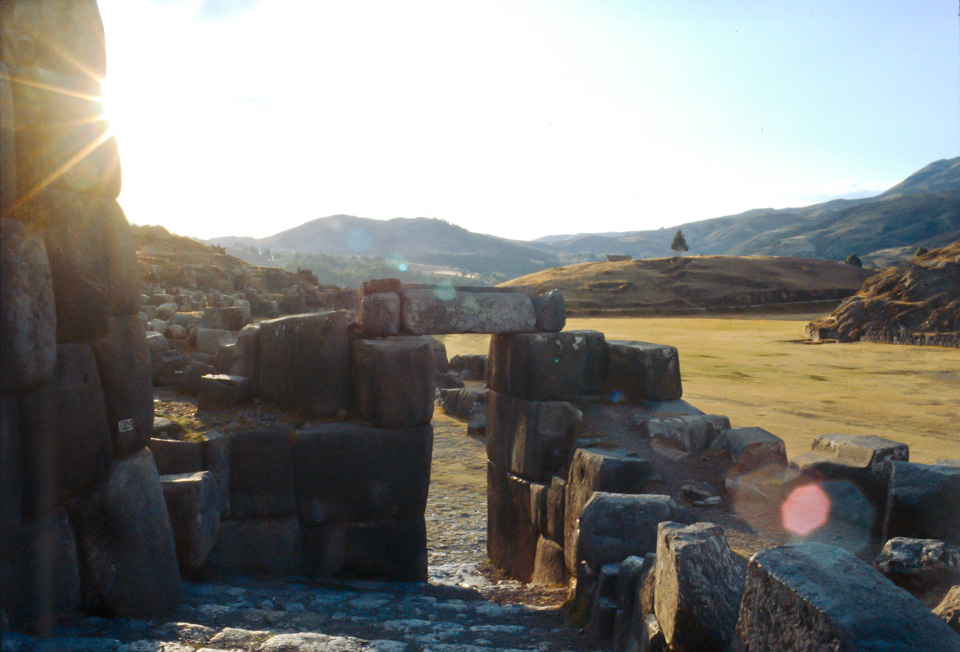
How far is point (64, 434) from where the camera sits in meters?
3.32

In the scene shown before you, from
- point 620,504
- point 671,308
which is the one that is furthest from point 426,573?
point 671,308

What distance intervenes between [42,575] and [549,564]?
468 cm

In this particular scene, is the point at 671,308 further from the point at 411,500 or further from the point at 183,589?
the point at 183,589

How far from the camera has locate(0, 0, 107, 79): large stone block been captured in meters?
3.09

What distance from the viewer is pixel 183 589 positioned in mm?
4355

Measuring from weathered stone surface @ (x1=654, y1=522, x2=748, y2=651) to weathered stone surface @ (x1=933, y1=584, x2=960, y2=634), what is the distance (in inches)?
32.2

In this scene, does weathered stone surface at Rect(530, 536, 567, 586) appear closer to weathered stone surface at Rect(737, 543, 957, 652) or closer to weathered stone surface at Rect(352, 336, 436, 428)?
weathered stone surface at Rect(352, 336, 436, 428)

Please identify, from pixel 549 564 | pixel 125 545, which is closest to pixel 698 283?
pixel 549 564

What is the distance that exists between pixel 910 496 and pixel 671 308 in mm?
38216

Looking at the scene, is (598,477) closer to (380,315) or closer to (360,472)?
(360,472)

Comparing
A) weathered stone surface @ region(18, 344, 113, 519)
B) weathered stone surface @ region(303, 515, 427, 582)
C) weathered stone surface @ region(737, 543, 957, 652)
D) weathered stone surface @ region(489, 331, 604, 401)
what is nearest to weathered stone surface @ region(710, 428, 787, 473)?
weathered stone surface @ region(489, 331, 604, 401)

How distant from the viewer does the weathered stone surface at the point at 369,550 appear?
20.5 ft

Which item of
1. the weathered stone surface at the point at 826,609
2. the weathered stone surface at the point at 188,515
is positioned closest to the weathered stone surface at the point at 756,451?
the weathered stone surface at the point at 826,609

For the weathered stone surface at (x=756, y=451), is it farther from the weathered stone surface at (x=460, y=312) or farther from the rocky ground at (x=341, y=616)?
the weathered stone surface at (x=460, y=312)
